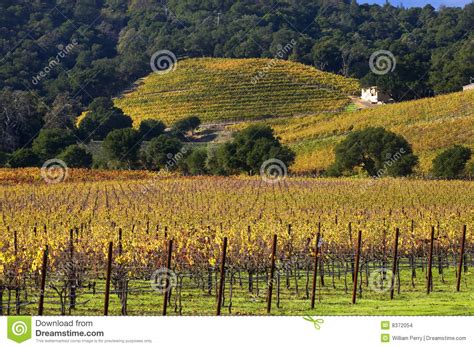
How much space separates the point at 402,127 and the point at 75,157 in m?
29.3

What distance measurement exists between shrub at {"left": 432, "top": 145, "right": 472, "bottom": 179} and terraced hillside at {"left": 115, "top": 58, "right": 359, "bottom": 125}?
A: 151ft

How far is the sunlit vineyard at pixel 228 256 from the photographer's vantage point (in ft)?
57.2

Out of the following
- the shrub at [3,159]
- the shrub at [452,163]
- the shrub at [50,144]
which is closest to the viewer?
the shrub at [452,163]

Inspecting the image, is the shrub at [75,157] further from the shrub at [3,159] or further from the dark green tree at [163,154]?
the dark green tree at [163,154]

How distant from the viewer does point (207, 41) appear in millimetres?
150875

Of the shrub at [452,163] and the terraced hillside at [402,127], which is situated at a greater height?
the terraced hillside at [402,127]

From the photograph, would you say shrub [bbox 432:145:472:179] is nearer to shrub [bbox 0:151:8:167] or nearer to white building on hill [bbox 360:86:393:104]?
shrub [bbox 0:151:8:167]

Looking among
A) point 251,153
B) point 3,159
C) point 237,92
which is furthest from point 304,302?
point 237,92

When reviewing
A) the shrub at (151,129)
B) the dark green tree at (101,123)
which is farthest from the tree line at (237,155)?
the dark green tree at (101,123)

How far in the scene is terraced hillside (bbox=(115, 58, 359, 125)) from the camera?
10488 cm

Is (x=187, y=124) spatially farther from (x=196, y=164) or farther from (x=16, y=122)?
(x=196, y=164)

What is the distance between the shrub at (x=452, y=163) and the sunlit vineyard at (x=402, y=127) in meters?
3.82
